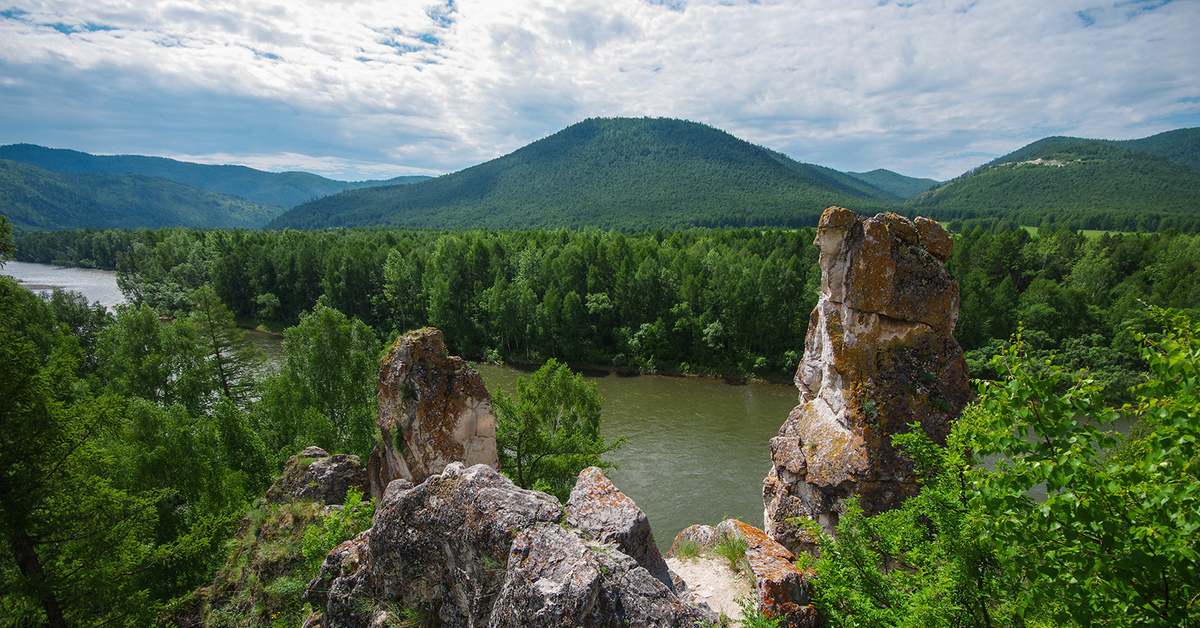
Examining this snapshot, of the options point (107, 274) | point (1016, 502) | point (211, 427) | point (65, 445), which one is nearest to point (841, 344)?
point (1016, 502)

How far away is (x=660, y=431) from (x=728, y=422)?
580 cm

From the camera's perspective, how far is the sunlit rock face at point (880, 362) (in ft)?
39.8

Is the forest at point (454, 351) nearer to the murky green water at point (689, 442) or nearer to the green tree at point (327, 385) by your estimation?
the green tree at point (327, 385)

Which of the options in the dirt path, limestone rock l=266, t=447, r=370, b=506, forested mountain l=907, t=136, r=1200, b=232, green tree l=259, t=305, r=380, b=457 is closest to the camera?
the dirt path

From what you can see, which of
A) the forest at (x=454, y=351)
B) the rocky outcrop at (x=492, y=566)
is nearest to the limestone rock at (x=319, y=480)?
the forest at (x=454, y=351)

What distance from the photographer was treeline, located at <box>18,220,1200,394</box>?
47.2 m

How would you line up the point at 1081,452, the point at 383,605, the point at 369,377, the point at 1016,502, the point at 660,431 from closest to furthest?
the point at 1081,452
the point at 1016,502
the point at 383,605
the point at 369,377
the point at 660,431

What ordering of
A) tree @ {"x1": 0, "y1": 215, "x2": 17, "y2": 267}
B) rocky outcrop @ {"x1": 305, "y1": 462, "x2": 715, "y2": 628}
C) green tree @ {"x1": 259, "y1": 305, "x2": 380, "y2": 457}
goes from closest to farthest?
1. rocky outcrop @ {"x1": 305, "y1": 462, "x2": 715, "y2": 628}
2. tree @ {"x1": 0, "y1": 215, "x2": 17, "y2": 267}
3. green tree @ {"x1": 259, "y1": 305, "x2": 380, "y2": 457}

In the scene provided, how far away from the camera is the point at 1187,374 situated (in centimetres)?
421

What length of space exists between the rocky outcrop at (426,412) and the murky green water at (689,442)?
10229 mm

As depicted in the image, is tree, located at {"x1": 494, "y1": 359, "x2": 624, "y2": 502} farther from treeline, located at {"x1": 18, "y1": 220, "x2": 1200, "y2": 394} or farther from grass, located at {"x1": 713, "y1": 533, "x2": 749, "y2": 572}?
treeline, located at {"x1": 18, "y1": 220, "x2": 1200, "y2": 394}

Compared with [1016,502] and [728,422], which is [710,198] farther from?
[1016,502]

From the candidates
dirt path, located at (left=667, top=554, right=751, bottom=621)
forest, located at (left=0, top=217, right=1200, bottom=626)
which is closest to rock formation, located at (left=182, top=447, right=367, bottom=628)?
forest, located at (left=0, top=217, right=1200, bottom=626)

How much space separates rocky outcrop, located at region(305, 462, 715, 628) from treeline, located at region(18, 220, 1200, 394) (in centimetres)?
4528
